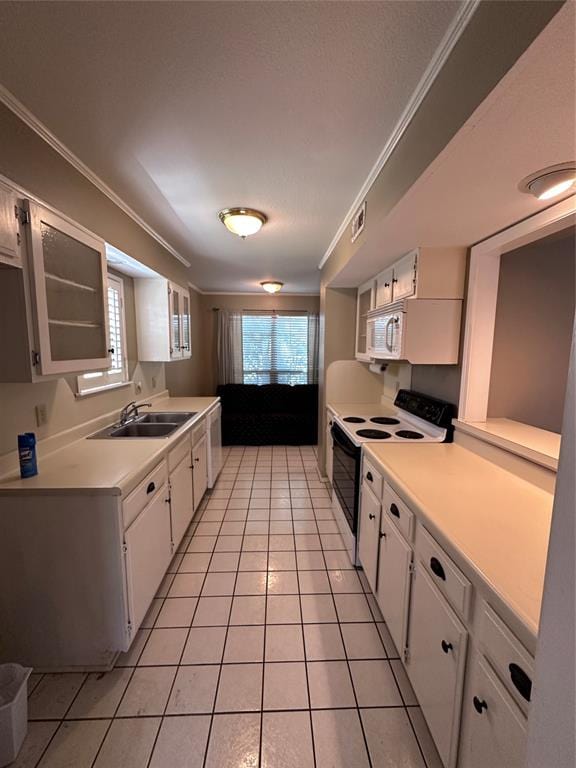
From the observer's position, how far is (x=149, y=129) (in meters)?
1.40

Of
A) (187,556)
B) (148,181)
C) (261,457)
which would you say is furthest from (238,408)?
(148,181)

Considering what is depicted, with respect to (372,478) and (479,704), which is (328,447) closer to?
(372,478)

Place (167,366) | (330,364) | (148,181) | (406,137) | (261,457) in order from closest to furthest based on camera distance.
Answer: (406,137)
(148,181)
(330,364)
(167,366)
(261,457)

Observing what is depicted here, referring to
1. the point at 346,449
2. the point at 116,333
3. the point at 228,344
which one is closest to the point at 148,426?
the point at 116,333

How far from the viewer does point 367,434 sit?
2.27m

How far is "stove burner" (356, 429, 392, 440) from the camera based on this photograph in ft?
7.22

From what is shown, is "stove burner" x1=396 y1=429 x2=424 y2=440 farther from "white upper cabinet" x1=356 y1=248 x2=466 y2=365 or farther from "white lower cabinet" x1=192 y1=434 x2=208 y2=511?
"white lower cabinet" x1=192 y1=434 x2=208 y2=511

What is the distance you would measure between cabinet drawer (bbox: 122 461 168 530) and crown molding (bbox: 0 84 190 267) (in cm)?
164

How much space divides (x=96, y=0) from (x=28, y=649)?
242 cm

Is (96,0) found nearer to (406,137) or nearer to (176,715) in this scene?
(406,137)

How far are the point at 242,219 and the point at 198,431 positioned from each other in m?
1.74

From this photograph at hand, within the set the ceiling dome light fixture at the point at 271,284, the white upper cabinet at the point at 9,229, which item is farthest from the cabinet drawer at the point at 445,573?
the ceiling dome light fixture at the point at 271,284

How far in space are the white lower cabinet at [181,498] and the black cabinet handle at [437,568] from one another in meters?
1.60

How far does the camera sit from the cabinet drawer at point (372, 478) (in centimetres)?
176
